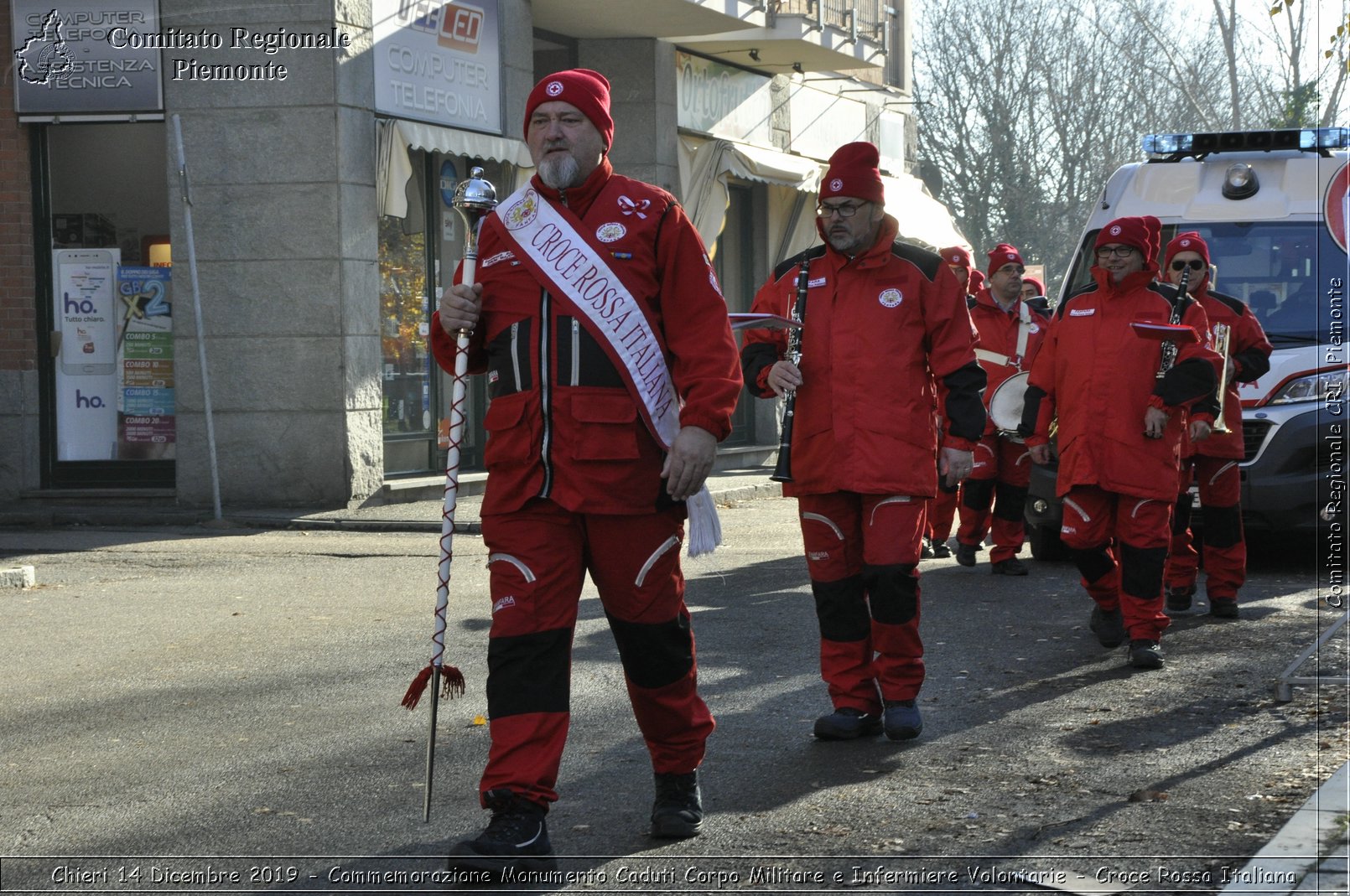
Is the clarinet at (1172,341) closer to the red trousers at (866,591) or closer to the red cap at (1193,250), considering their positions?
the red cap at (1193,250)

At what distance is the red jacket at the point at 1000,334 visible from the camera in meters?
10.9

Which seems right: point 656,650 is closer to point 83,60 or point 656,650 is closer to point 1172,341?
point 1172,341

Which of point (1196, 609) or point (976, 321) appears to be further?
point (976, 321)

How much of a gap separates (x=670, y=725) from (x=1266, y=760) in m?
2.17

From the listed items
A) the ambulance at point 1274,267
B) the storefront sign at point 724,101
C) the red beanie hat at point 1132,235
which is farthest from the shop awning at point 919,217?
the red beanie hat at point 1132,235

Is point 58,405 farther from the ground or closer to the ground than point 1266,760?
farther from the ground

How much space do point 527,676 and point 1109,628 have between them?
417cm

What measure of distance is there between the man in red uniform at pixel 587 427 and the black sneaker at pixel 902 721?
4.25 feet

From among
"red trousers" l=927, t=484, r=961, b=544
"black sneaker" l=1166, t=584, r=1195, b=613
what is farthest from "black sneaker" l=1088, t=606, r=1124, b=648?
"red trousers" l=927, t=484, r=961, b=544

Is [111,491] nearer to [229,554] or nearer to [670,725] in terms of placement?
[229,554]

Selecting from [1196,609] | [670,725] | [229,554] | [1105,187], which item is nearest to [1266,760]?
[670,725]

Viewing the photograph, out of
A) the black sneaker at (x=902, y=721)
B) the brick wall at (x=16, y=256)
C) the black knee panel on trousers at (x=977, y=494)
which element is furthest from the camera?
the brick wall at (x=16, y=256)

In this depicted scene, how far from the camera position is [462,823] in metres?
4.79

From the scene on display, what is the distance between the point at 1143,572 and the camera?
743 centimetres
